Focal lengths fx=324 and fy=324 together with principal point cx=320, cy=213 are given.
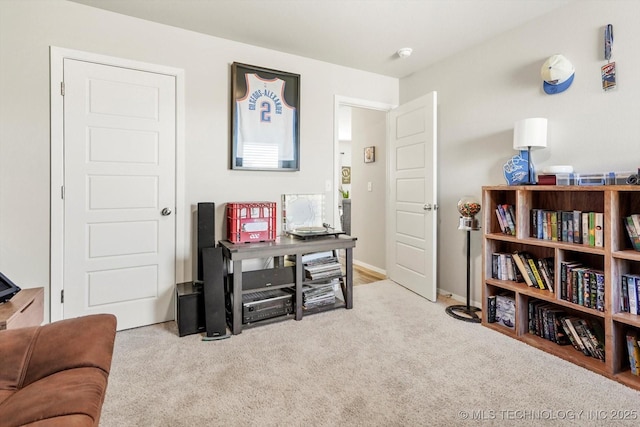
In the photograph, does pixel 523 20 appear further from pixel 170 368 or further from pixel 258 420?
pixel 170 368

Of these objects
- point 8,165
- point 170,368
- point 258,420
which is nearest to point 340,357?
point 258,420

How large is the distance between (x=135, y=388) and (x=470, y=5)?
332 cm

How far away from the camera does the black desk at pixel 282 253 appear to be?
8.13 feet

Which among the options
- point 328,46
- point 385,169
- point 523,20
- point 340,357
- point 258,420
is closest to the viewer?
point 258,420

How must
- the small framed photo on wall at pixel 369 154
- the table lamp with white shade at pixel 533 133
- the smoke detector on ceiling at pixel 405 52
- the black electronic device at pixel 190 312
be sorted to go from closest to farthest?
the table lamp with white shade at pixel 533 133
the black electronic device at pixel 190 312
the smoke detector on ceiling at pixel 405 52
the small framed photo on wall at pixel 369 154

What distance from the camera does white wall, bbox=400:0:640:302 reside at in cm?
207

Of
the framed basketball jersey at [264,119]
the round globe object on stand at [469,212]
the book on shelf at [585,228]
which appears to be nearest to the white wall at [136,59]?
the framed basketball jersey at [264,119]

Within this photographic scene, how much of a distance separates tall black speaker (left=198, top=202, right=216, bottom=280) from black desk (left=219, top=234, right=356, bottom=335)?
0.12m

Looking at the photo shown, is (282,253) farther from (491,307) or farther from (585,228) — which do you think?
(585,228)

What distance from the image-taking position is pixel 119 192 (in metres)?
2.52

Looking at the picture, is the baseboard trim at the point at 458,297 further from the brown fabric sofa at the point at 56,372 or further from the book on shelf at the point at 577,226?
the brown fabric sofa at the point at 56,372

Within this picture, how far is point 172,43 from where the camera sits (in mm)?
2684

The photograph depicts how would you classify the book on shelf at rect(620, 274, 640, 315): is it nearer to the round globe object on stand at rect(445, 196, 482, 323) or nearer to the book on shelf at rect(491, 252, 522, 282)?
the book on shelf at rect(491, 252, 522, 282)

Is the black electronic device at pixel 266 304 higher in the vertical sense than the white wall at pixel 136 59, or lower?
lower
